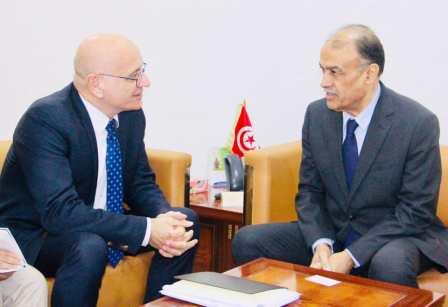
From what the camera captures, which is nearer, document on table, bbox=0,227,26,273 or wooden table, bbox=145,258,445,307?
wooden table, bbox=145,258,445,307

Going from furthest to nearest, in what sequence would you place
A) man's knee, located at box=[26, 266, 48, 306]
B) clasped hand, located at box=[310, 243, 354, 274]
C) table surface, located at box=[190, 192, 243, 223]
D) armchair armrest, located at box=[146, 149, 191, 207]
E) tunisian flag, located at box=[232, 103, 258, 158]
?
tunisian flag, located at box=[232, 103, 258, 158] < table surface, located at box=[190, 192, 243, 223] < armchair armrest, located at box=[146, 149, 191, 207] < clasped hand, located at box=[310, 243, 354, 274] < man's knee, located at box=[26, 266, 48, 306]

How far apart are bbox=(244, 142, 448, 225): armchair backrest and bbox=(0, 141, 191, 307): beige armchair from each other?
0.32 meters

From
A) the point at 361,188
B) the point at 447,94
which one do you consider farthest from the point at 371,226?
the point at 447,94

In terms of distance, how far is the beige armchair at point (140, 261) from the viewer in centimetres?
314

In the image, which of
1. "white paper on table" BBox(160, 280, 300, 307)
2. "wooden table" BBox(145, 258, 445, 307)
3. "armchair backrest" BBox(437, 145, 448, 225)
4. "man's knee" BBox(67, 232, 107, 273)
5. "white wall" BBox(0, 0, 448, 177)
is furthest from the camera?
"white wall" BBox(0, 0, 448, 177)

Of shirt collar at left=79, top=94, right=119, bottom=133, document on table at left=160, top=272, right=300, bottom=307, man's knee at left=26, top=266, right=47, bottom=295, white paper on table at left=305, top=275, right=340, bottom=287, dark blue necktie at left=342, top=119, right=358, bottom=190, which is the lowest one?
man's knee at left=26, top=266, right=47, bottom=295

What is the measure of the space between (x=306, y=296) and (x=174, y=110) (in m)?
2.43

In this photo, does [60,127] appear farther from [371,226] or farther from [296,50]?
[296,50]

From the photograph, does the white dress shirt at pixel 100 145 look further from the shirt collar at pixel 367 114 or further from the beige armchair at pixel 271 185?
the shirt collar at pixel 367 114

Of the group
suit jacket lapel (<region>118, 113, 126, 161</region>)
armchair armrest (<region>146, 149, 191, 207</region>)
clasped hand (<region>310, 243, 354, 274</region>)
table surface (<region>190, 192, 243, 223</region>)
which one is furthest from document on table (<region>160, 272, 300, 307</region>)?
table surface (<region>190, 192, 243, 223</region>)

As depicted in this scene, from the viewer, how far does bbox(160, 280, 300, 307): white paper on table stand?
2.28 metres

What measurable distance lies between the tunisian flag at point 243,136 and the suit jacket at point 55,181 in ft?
3.99

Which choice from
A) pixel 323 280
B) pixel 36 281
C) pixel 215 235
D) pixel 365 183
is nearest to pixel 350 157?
pixel 365 183

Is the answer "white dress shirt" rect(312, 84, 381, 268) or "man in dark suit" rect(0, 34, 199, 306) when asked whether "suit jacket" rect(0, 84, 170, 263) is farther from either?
"white dress shirt" rect(312, 84, 381, 268)
